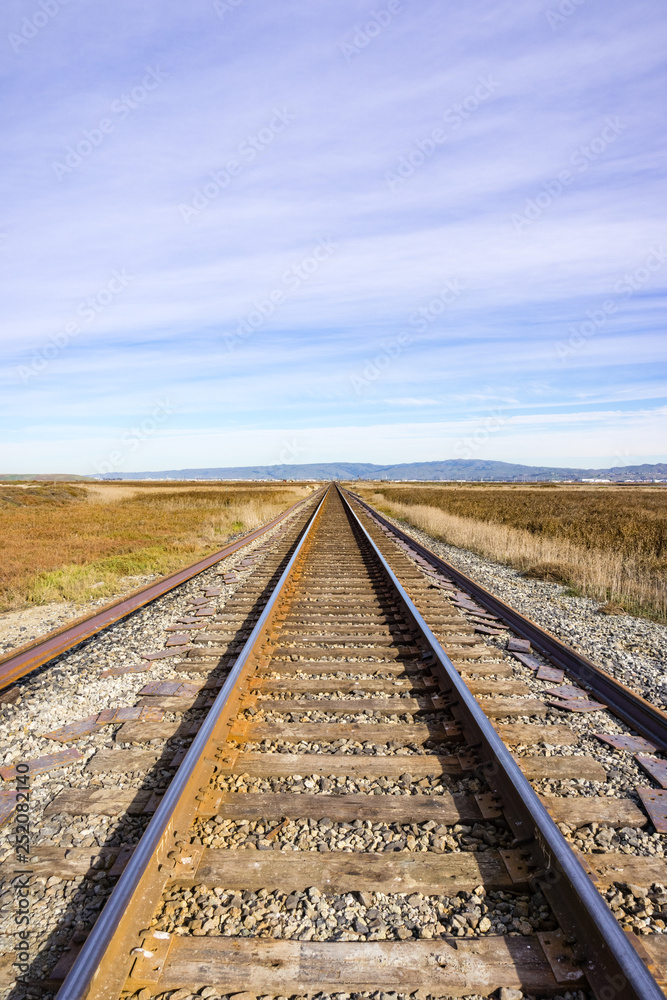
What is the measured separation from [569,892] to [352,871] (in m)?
0.89

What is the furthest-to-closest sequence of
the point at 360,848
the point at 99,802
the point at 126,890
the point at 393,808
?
the point at 99,802, the point at 393,808, the point at 360,848, the point at 126,890

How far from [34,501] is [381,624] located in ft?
104

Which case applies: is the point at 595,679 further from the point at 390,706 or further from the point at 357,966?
the point at 357,966

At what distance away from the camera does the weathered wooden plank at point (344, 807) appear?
288 cm

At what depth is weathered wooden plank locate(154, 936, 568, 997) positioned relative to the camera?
1.92 m

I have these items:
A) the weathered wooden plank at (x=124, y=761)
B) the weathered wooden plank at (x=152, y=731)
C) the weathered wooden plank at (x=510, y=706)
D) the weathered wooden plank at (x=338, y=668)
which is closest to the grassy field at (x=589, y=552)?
the weathered wooden plank at (x=510, y=706)

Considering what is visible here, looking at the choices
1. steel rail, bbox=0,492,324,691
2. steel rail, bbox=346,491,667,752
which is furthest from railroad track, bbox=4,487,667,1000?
steel rail, bbox=0,492,324,691

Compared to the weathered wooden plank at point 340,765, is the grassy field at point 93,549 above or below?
below

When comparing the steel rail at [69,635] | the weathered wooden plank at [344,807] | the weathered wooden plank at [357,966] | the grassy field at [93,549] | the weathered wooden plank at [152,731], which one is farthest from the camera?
the grassy field at [93,549]

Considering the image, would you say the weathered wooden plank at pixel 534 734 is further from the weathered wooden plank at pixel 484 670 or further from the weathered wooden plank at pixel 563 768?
the weathered wooden plank at pixel 484 670

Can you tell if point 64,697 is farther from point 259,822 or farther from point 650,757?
point 650,757

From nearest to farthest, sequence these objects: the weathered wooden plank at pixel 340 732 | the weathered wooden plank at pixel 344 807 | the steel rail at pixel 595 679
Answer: the weathered wooden plank at pixel 344 807, the weathered wooden plank at pixel 340 732, the steel rail at pixel 595 679

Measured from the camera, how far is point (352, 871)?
249cm

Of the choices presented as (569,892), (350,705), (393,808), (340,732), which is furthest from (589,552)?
(569,892)
